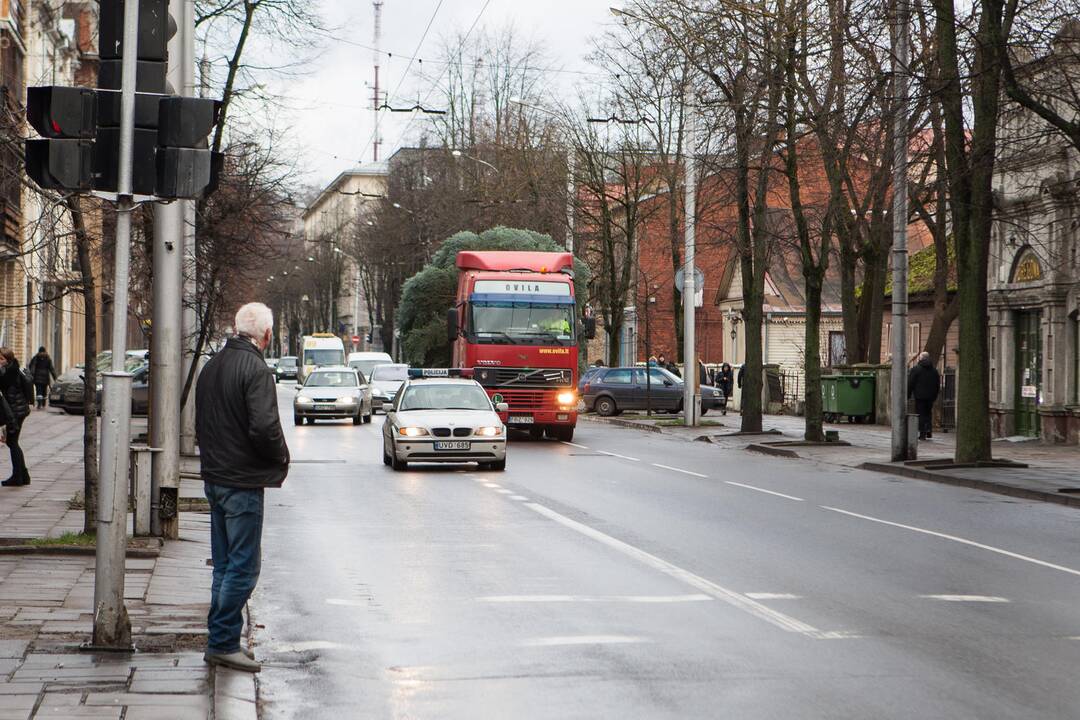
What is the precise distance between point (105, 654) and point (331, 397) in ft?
112

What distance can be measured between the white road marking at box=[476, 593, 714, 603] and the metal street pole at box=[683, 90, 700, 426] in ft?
80.9

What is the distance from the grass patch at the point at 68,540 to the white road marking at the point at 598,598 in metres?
3.60

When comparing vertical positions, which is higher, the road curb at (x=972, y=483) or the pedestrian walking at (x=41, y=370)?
the pedestrian walking at (x=41, y=370)

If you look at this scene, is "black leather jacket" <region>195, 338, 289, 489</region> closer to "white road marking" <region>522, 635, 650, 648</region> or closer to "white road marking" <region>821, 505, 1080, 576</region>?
"white road marking" <region>522, 635, 650, 648</region>

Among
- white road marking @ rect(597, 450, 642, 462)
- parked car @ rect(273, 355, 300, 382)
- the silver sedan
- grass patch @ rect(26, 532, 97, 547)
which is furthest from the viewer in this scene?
parked car @ rect(273, 355, 300, 382)

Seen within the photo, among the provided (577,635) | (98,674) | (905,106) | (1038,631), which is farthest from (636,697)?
(905,106)

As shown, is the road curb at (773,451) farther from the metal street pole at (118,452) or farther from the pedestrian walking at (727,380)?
the pedestrian walking at (727,380)

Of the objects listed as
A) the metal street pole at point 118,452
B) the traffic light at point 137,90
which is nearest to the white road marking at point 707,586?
the metal street pole at point 118,452

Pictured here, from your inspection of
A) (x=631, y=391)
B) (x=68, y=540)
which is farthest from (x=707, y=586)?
(x=631, y=391)

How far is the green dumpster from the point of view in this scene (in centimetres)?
4125

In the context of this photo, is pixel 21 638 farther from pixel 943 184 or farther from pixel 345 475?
pixel 943 184

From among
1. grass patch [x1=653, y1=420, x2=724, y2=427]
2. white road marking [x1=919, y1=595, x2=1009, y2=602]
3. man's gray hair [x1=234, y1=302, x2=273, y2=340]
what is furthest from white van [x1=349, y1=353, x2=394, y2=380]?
man's gray hair [x1=234, y1=302, x2=273, y2=340]

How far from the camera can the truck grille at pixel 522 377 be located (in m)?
32.4

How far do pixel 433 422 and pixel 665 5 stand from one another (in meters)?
11.5
